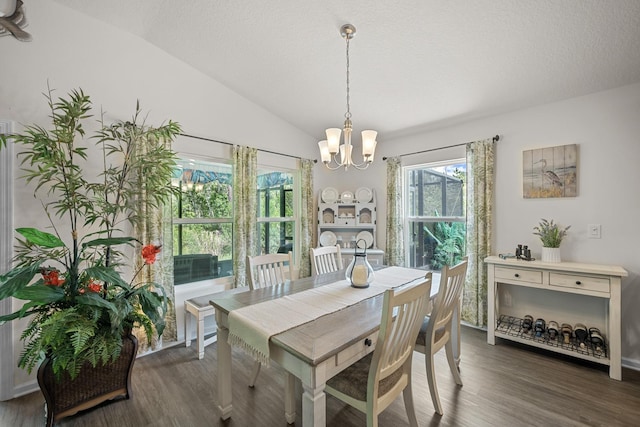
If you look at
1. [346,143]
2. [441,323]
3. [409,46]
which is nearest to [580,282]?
[441,323]

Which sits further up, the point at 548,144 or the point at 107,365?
the point at 548,144

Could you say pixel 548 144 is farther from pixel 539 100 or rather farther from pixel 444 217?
pixel 444 217

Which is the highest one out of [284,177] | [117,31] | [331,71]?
[117,31]

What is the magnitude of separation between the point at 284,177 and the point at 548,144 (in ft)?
10.4

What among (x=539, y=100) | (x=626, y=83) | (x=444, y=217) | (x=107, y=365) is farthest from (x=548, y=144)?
(x=107, y=365)

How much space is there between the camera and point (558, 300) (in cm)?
273

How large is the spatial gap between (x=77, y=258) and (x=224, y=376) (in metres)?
1.32

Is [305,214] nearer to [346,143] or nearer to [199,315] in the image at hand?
[199,315]

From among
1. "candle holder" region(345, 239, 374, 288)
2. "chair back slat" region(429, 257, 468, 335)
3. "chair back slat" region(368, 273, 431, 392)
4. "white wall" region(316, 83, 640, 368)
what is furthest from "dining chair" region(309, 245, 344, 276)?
"white wall" region(316, 83, 640, 368)

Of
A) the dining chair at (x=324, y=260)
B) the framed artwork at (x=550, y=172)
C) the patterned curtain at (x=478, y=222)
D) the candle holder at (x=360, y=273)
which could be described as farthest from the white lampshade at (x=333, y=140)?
the framed artwork at (x=550, y=172)

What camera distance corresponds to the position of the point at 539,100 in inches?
107

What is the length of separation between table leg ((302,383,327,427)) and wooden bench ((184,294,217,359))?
1666 mm

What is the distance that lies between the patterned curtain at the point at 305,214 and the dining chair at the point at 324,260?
96 centimetres

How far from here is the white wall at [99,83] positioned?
2.08m
